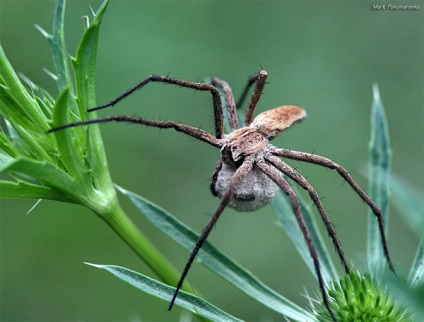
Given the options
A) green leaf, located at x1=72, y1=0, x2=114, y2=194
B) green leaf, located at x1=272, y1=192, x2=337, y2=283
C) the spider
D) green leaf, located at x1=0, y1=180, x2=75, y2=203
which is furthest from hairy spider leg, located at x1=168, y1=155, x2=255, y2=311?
green leaf, located at x1=0, y1=180, x2=75, y2=203

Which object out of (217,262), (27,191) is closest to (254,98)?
(217,262)

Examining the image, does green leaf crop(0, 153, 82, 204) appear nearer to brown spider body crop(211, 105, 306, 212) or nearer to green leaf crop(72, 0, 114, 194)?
green leaf crop(72, 0, 114, 194)

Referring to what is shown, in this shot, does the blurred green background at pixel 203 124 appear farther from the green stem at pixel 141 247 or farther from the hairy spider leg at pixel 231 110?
the green stem at pixel 141 247

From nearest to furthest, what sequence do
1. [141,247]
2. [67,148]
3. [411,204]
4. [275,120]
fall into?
A: [411,204]
[67,148]
[141,247]
[275,120]

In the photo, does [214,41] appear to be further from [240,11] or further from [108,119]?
[108,119]

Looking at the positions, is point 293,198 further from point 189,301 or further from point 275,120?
point 189,301
